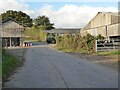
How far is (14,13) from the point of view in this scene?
99750 mm

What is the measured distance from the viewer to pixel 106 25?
49.3 metres

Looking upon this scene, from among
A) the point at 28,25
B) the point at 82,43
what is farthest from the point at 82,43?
the point at 28,25

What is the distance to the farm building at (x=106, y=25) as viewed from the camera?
46312 mm

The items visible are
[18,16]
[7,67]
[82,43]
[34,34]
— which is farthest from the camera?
[34,34]

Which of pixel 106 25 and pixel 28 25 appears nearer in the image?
pixel 106 25

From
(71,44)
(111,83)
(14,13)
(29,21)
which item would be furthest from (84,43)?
(29,21)

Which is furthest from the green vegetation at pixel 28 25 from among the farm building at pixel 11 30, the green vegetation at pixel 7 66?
the green vegetation at pixel 7 66

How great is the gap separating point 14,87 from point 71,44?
33.1m

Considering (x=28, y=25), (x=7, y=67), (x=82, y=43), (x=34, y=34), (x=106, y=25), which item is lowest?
(x=7, y=67)

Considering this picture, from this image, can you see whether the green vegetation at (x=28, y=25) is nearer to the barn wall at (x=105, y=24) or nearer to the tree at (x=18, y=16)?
the tree at (x=18, y=16)

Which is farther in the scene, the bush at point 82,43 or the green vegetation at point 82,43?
the bush at point 82,43

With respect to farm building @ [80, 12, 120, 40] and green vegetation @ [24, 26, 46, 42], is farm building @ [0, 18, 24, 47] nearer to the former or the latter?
farm building @ [80, 12, 120, 40]

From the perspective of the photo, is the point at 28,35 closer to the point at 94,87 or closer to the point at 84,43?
the point at 84,43

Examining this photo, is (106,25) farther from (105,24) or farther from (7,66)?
(7,66)
